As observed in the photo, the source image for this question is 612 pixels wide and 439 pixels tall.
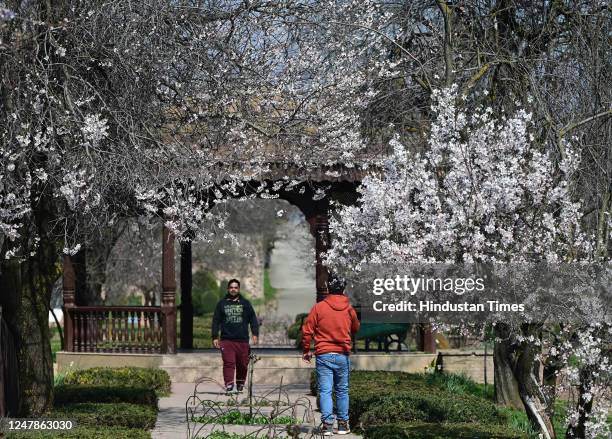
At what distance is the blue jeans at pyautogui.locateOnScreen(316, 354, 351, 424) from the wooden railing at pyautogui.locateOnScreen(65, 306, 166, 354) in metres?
8.32

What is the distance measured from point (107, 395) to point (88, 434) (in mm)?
4007

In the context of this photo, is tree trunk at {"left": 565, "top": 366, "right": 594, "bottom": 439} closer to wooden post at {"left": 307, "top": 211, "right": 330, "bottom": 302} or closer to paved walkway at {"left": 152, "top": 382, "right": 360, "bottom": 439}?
paved walkway at {"left": 152, "top": 382, "right": 360, "bottom": 439}

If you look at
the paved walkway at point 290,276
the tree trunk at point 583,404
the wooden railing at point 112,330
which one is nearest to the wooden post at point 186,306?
the wooden railing at point 112,330

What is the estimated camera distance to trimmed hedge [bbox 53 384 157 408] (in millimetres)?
14156

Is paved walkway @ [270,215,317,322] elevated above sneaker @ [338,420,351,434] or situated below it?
above

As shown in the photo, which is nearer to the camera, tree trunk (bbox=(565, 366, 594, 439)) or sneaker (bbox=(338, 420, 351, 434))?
tree trunk (bbox=(565, 366, 594, 439))

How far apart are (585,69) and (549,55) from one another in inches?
30.9

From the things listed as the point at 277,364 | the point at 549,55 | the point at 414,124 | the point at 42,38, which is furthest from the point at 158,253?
the point at 42,38

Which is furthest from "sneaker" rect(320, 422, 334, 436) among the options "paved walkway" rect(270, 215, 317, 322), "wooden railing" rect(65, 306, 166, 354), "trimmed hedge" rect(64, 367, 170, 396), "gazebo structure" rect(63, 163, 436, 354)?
"paved walkway" rect(270, 215, 317, 322)

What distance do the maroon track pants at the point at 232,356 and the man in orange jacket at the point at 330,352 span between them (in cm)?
411

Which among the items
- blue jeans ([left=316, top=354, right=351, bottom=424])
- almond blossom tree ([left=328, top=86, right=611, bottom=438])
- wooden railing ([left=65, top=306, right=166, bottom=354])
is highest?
almond blossom tree ([left=328, top=86, right=611, bottom=438])

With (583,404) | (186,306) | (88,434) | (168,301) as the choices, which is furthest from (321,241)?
(88,434)

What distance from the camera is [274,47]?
13414 mm

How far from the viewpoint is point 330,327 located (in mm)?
12086
